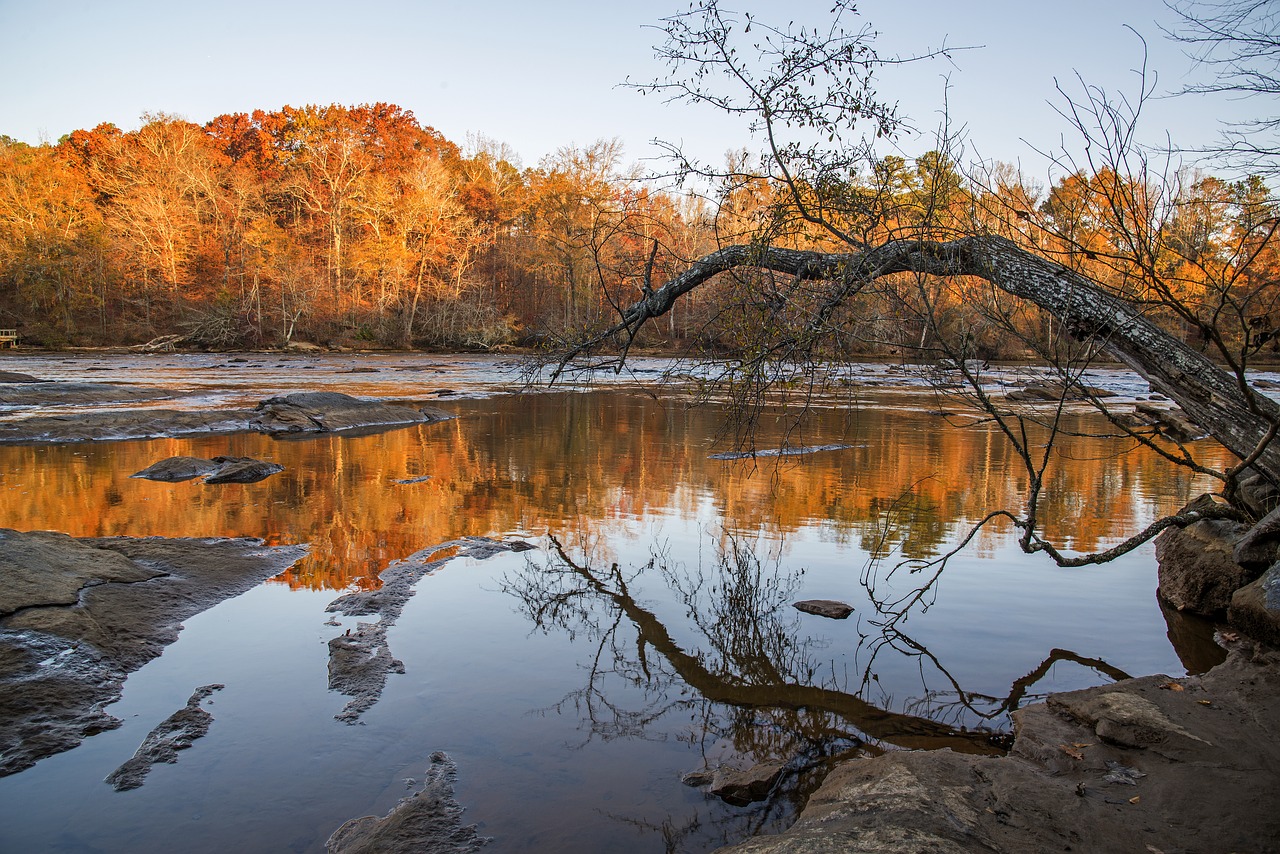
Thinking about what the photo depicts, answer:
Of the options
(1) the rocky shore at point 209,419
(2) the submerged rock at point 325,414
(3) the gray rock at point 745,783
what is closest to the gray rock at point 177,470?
(1) the rocky shore at point 209,419

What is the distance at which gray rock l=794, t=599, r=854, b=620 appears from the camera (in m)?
Answer: 5.56

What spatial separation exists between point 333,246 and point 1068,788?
178 ft

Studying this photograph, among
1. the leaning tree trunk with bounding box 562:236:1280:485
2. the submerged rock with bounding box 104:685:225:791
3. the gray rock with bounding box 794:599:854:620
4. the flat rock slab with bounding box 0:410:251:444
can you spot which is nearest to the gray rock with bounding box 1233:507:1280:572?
the leaning tree trunk with bounding box 562:236:1280:485

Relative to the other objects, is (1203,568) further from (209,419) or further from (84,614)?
(209,419)

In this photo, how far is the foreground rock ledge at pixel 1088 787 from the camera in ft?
9.04

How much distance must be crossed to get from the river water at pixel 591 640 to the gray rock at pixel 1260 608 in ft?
1.24

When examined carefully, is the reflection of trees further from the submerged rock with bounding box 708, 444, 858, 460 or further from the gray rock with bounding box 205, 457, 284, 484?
the submerged rock with bounding box 708, 444, 858, 460

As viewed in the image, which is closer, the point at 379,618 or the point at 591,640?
the point at 591,640

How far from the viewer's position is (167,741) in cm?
375

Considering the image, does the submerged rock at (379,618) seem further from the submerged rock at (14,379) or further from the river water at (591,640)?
the submerged rock at (14,379)

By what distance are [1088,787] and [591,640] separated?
290 cm

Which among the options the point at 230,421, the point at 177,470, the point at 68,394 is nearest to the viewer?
the point at 177,470

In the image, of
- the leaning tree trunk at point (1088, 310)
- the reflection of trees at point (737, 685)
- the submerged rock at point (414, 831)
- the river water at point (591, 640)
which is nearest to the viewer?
the submerged rock at point (414, 831)

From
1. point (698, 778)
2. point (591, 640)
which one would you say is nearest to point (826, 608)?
point (591, 640)
